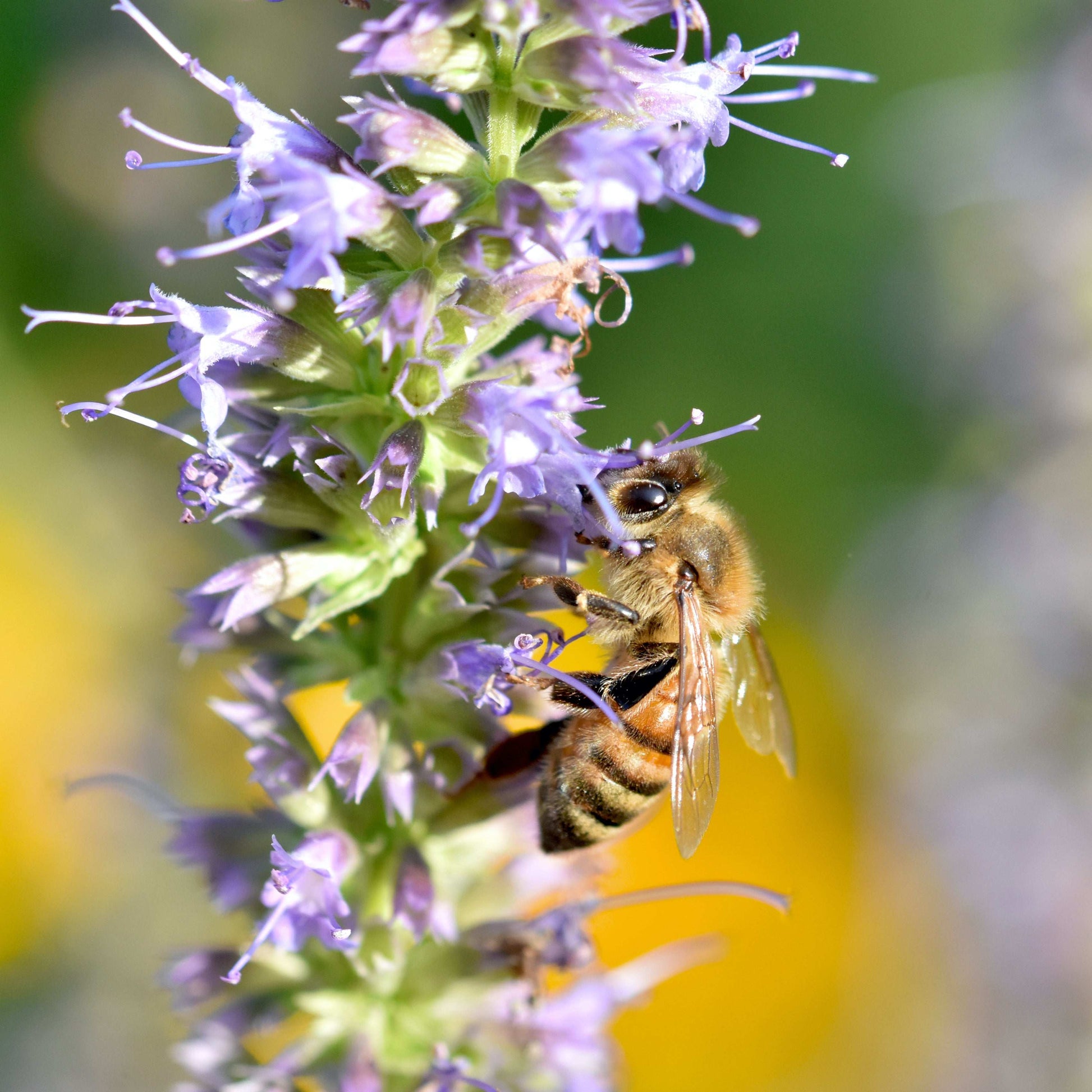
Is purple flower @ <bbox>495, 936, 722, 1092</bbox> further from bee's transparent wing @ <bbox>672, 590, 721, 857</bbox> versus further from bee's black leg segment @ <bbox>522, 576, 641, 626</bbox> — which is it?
bee's black leg segment @ <bbox>522, 576, 641, 626</bbox>

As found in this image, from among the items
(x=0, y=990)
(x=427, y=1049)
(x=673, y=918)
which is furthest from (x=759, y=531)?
(x=427, y=1049)

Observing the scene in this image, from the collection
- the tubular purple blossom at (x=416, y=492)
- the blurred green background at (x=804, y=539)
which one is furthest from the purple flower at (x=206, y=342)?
the blurred green background at (x=804, y=539)

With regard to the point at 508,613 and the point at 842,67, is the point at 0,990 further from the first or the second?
the point at 842,67

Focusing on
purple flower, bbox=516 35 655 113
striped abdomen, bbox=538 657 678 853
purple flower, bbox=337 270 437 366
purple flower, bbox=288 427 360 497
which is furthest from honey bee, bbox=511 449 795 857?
purple flower, bbox=516 35 655 113

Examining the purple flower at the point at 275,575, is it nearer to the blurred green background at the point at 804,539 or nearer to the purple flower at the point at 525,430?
the purple flower at the point at 525,430

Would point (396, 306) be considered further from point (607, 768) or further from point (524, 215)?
point (607, 768)
